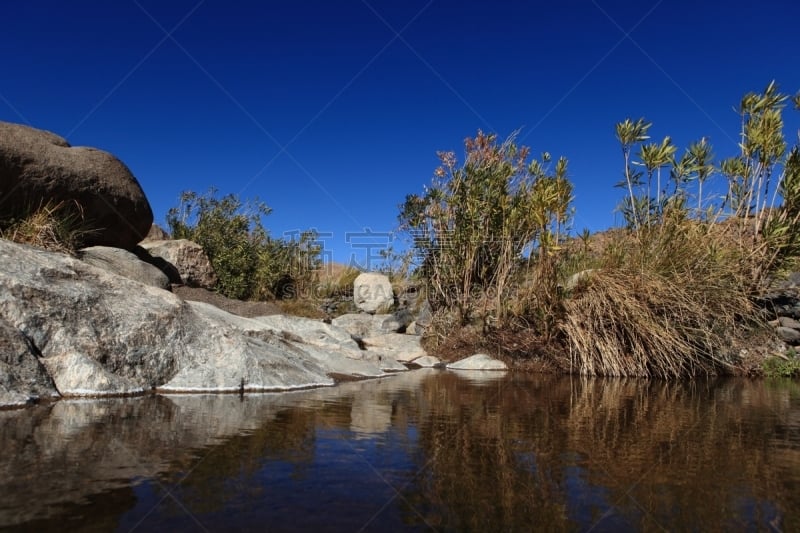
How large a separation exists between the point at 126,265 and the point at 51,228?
1645 millimetres

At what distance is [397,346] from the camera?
37.7ft

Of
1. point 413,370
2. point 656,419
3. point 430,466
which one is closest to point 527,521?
point 430,466

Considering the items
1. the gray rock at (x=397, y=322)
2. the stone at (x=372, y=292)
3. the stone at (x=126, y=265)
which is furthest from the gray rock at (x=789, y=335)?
the stone at (x=126, y=265)

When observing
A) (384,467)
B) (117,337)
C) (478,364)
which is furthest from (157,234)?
(384,467)

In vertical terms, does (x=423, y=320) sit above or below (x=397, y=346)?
above

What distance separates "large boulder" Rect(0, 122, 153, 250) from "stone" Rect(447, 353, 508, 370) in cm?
765

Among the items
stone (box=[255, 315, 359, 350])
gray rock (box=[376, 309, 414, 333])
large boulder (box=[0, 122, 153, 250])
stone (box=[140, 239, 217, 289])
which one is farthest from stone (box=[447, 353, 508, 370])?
stone (box=[140, 239, 217, 289])

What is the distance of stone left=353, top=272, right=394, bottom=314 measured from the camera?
659 inches

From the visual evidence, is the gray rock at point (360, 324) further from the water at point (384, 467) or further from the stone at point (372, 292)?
the water at point (384, 467)

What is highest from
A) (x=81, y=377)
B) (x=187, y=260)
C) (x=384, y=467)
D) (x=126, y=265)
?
(x=187, y=260)

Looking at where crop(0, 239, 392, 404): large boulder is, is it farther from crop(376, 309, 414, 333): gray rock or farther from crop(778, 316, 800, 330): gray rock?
crop(778, 316, 800, 330): gray rock

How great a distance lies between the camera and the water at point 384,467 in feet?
6.61

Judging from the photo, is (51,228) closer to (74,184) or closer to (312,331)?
(74,184)

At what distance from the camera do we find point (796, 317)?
10.9 metres
